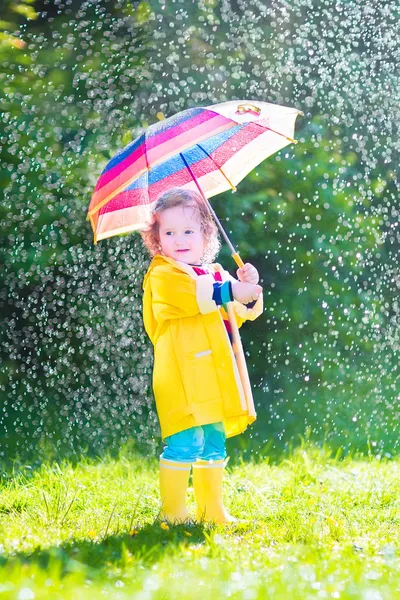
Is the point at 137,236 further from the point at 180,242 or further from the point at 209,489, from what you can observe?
the point at 209,489

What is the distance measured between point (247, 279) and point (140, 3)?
136 inches

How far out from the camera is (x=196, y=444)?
12.4 feet

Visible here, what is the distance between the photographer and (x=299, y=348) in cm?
673

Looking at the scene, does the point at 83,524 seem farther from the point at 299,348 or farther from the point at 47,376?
the point at 299,348

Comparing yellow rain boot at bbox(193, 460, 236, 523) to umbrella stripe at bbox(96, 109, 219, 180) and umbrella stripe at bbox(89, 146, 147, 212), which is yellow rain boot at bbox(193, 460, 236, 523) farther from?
umbrella stripe at bbox(96, 109, 219, 180)

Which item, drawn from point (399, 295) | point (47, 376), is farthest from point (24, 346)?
point (399, 295)

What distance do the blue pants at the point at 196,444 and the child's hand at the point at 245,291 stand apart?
23.0 inches

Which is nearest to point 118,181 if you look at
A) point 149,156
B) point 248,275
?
point 149,156

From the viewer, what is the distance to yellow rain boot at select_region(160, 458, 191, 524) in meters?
3.77

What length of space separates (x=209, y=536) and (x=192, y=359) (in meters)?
0.69

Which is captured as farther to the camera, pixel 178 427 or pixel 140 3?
pixel 140 3

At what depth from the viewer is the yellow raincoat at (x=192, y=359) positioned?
3654mm

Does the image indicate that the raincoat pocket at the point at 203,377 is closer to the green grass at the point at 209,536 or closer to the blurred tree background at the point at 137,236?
the green grass at the point at 209,536

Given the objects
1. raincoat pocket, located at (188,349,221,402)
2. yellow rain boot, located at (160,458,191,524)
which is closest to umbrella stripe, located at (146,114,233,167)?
raincoat pocket, located at (188,349,221,402)
